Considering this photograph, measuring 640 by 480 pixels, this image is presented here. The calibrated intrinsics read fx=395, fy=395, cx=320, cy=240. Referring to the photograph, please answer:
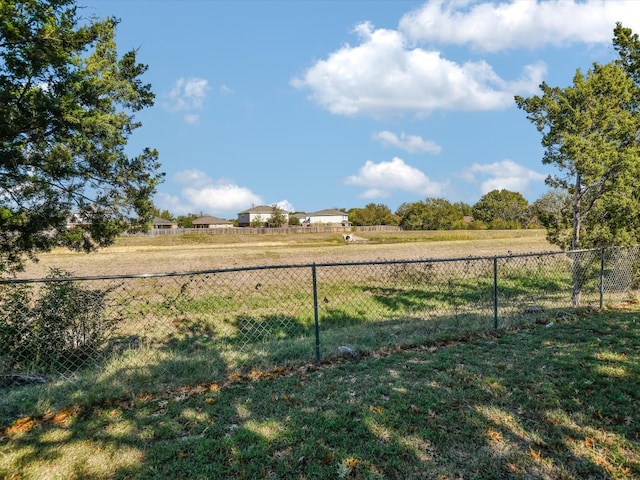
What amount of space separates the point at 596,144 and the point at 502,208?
97311 mm

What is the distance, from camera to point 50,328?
20.3 ft

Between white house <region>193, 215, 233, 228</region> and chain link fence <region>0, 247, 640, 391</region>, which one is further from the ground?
white house <region>193, 215, 233, 228</region>

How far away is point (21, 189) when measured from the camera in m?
6.04

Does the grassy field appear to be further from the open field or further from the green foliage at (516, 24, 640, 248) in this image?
the open field

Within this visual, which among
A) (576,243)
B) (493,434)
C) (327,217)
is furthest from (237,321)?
(327,217)

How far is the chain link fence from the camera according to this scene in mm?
5562

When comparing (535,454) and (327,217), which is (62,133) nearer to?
(535,454)

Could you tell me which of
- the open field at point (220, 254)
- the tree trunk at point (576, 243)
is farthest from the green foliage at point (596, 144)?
the open field at point (220, 254)

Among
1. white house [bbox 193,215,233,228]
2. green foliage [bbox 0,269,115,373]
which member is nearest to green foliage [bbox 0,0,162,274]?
green foliage [bbox 0,269,115,373]

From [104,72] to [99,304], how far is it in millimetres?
3852

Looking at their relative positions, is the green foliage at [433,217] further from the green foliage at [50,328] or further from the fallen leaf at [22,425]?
the fallen leaf at [22,425]

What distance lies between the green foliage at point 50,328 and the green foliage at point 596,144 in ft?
34.8

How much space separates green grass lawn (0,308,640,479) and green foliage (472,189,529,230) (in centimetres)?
9441

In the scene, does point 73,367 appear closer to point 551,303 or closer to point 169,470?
point 169,470
